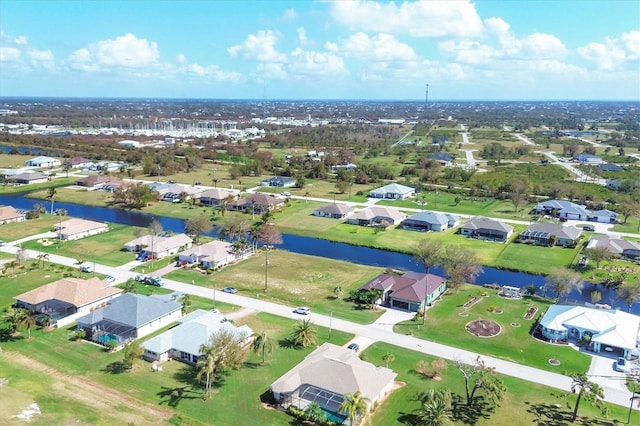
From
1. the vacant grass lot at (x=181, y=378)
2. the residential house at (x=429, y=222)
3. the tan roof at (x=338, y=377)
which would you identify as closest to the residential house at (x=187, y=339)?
the vacant grass lot at (x=181, y=378)

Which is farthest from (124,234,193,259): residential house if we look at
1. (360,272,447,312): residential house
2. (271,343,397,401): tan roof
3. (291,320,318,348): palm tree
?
(271,343,397,401): tan roof

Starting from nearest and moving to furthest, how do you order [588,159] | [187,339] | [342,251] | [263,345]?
1. [263,345]
2. [187,339]
3. [342,251]
4. [588,159]

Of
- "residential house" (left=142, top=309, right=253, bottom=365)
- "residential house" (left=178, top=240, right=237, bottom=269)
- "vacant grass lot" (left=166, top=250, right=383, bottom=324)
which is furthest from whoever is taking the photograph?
"residential house" (left=178, top=240, right=237, bottom=269)

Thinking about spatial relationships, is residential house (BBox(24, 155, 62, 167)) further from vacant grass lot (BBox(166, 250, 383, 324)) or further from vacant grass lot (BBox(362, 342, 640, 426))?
vacant grass lot (BBox(362, 342, 640, 426))

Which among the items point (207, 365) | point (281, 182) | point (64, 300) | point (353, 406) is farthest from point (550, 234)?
point (64, 300)

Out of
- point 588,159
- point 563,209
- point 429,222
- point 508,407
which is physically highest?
point 588,159

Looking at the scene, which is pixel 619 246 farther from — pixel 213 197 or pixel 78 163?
pixel 78 163
